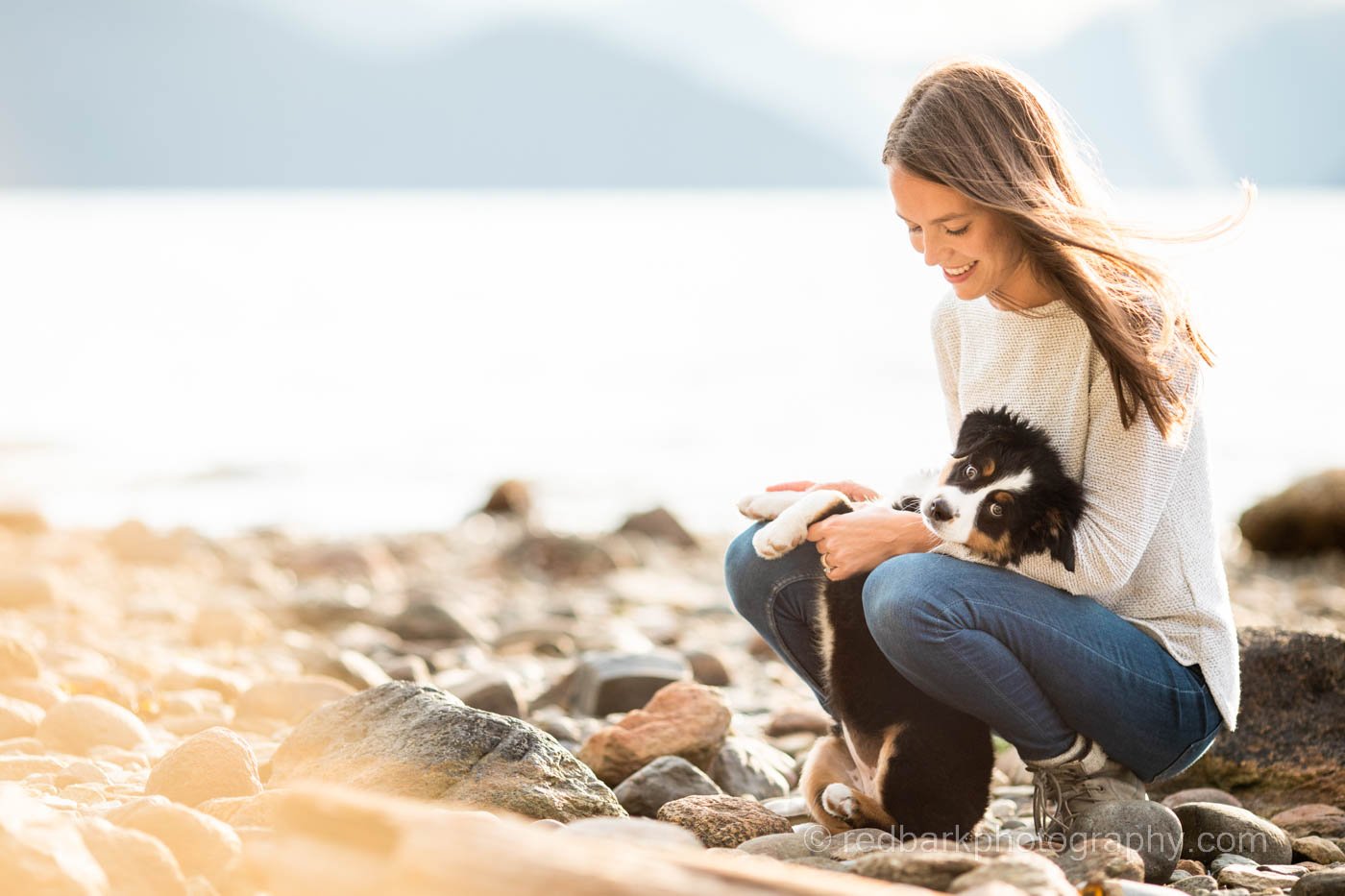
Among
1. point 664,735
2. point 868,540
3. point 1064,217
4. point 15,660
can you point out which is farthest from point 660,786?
point 15,660

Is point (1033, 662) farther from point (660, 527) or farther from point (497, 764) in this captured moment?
point (660, 527)

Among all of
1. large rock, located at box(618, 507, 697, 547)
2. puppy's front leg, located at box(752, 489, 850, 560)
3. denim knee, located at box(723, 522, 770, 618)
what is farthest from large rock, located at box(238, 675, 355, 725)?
large rock, located at box(618, 507, 697, 547)

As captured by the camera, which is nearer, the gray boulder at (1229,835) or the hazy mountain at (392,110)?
the gray boulder at (1229,835)

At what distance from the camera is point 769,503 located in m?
3.36

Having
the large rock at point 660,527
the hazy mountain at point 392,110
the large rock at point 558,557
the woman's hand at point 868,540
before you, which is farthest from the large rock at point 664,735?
the hazy mountain at point 392,110

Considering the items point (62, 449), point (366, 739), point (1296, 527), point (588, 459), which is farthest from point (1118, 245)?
point (62, 449)

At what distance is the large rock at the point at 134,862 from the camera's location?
236 centimetres

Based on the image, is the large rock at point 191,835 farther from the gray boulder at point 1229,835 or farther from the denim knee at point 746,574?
the gray boulder at point 1229,835

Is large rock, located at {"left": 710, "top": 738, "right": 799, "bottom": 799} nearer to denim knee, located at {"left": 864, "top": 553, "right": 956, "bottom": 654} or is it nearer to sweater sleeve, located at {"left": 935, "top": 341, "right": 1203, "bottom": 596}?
denim knee, located at {"left": 864, "top": 553, "right": 956, "bottom": 654}

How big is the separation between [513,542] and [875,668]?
6.11 metres

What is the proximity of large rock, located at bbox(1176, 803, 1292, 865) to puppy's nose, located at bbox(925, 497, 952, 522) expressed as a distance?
1.04 m

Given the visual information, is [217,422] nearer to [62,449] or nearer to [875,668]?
[62,449]

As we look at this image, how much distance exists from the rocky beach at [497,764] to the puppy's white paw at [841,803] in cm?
6

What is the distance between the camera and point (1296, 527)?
9.30 metres
